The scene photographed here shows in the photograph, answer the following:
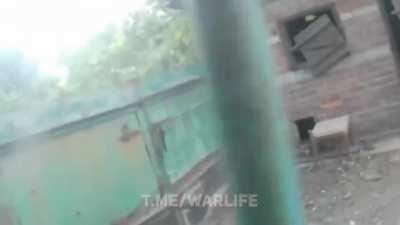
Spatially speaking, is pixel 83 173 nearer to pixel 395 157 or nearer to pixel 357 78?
pixel 395 157

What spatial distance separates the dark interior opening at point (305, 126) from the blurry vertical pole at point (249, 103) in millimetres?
7185

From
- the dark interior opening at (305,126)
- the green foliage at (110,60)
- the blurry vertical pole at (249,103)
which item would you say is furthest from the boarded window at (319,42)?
the blurry vertical pole at (249,103)

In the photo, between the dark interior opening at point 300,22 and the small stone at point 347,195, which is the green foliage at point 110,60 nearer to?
the dark interior opening at point 300,22

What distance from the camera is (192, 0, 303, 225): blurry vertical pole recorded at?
0.86 meters

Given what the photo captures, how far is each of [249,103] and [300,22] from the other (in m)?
7.65

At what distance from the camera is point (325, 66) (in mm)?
7750

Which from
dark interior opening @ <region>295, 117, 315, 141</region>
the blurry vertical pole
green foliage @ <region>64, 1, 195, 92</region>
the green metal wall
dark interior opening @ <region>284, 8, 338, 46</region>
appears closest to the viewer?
the blurry vertical pole

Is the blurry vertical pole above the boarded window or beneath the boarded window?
above

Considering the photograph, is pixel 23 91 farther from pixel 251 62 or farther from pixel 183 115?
pixel 251 62

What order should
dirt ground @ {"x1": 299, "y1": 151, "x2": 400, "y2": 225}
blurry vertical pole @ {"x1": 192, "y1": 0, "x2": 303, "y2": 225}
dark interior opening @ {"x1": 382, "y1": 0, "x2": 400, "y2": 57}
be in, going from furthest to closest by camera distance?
dark interior opening @ {"x1": 382, "y1": 0, "x2": 400, "y2": 57}
dirt ground @ {"x1": 299, "y1": 151, "x2": 400, "y2": 225}
blurry vertical pole @ {"x1": 192, "y1": 0, "x2": 303, "y2": 225}

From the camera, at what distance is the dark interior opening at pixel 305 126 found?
315 inches

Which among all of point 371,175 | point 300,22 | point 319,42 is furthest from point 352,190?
point 300,22

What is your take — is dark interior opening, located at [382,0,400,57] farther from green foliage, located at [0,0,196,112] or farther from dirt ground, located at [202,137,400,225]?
green foliage, located at [0,0,196,112]

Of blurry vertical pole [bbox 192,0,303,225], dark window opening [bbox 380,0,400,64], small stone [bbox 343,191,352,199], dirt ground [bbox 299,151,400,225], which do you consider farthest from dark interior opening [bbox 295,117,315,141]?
blurry vertical pole [bbox 192,0,303,225]
